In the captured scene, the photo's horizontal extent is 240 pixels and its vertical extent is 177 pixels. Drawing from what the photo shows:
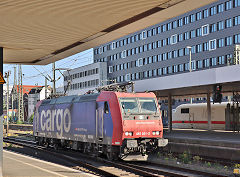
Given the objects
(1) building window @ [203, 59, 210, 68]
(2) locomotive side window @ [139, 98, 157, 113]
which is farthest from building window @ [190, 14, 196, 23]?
(2) locomotive side window @ [139, 98, 157, 113]

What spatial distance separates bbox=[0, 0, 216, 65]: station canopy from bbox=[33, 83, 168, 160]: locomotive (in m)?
7.08

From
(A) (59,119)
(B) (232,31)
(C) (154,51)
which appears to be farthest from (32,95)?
(A) (59,119)

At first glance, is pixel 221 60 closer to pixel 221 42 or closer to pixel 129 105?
pixel 221 42

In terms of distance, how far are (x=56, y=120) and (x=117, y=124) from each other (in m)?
8.60

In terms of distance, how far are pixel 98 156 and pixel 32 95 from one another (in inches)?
4531

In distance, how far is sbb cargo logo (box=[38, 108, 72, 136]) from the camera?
2500 cm

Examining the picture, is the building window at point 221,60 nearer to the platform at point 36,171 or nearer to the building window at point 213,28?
the building window at point 213,28

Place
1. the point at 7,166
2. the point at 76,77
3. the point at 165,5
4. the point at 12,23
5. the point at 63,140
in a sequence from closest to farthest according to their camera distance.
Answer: the point at 165,5 → the point at 12,23 → the point at 7,166 → the point at 63,140 → the point at 76,77

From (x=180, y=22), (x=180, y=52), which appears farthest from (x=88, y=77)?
(x=180, y=22)

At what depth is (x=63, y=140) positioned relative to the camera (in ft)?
86.1

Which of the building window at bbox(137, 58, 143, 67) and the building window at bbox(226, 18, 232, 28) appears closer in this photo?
the building window at bbox(226, 18, 232, 28)

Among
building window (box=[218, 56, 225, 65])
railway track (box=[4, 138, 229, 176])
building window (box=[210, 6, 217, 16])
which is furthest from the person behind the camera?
building window (box=[210, 6, 217, 16])

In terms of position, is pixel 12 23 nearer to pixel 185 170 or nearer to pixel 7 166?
pixel 7 166

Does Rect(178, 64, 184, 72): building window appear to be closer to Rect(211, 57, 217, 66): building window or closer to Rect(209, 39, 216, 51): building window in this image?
Rect(211, 57, 217, 66): building window
